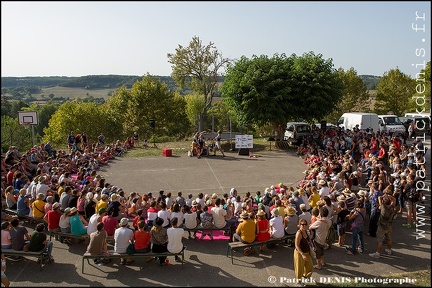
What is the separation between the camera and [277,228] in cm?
944

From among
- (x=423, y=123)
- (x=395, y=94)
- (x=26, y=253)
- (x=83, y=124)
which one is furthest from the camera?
(x=83, y=124)

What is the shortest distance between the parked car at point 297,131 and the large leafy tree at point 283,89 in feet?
4.79

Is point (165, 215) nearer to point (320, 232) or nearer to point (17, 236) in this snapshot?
point (17, 236)

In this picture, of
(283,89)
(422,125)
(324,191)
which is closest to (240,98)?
(283,89)

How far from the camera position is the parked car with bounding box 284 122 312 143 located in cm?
2644

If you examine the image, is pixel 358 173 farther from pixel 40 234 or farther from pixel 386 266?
pixel 40 234

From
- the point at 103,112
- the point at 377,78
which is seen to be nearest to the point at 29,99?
the point at 103,112

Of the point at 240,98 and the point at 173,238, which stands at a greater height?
the point at 240,98

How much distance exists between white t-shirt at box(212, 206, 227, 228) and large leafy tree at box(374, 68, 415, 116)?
37.3 m

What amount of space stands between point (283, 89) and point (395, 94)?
76.9 feet

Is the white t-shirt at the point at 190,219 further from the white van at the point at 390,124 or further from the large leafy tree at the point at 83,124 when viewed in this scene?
the large leafy tree at the point at 83,124

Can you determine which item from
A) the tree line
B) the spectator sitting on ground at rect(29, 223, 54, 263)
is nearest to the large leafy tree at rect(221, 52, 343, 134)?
the tree line

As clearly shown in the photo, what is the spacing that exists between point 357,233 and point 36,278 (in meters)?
7.74

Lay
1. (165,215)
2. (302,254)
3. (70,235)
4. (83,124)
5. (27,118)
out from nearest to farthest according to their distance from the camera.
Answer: (302,254) < (70,235) < (165,215) < (27,118) < (83,124)
